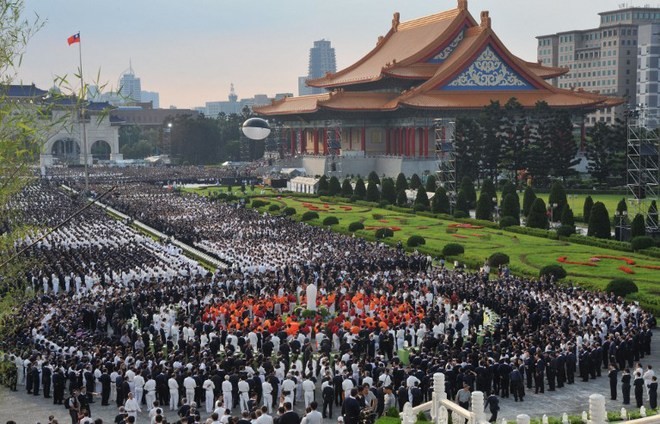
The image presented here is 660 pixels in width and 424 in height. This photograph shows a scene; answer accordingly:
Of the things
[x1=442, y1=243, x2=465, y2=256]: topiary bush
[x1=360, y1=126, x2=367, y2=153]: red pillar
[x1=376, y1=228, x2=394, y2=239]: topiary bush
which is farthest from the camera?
[x1=360, y1=126, x2=367, y2=153]: red pillar

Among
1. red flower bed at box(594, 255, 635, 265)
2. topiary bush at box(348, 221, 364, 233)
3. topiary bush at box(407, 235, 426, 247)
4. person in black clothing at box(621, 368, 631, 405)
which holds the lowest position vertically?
person in black clothing at box(621, 368, 631, 405)

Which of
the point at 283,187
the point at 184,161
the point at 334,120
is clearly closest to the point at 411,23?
the point at 334,120

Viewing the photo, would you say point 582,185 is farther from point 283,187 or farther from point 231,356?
point 231,356

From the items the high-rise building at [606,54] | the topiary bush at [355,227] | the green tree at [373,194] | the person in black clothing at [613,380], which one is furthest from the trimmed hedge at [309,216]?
the high-rise building at [606,54]

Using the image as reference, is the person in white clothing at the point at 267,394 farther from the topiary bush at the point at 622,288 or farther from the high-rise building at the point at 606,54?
the high-rise building at the point at 606,54

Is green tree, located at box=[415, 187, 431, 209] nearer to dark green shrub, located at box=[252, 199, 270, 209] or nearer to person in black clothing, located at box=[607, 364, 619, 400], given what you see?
dark green shrub, located at box=[252, 199, 270, 209]

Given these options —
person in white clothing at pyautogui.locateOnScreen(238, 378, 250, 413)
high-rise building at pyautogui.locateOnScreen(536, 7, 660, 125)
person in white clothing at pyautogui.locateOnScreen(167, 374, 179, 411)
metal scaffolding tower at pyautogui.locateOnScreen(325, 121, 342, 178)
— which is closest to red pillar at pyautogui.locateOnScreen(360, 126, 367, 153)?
metal scaffolding tower at pyautogui.locateOnScreen(325, 121, 342, 178)
